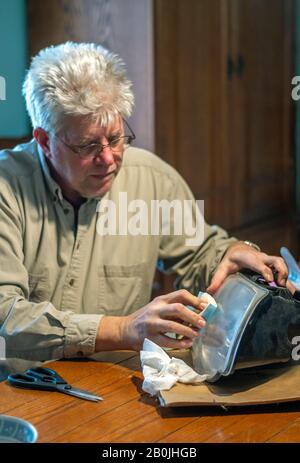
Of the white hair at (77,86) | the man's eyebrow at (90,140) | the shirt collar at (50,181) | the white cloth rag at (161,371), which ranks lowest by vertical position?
the white cloth rag at (161,371)

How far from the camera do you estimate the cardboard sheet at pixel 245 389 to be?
1.24 metres

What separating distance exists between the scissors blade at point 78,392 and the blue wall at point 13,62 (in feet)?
5.57

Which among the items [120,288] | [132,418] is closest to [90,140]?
[120,288]

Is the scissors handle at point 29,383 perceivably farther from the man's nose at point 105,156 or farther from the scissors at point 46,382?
the man's nose at point 105,156

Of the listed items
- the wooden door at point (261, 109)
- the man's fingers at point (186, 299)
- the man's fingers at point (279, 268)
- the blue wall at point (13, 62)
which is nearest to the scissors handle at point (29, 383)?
the man's fingers at point (186, 299)

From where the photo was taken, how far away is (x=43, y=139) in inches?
73.0

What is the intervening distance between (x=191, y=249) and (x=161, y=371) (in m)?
0.75

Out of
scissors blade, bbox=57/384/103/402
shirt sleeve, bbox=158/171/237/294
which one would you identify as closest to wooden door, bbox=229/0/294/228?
shirt sleeve, bbox=158/171/237/294

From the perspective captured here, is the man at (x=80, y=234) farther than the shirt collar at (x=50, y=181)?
No

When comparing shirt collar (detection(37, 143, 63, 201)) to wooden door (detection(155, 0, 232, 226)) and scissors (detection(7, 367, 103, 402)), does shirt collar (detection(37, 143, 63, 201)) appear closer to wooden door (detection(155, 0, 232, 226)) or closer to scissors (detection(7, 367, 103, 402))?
scissors (detection(7, 367, 103, 402))

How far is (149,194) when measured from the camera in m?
2.04

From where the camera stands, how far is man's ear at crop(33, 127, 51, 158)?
184cm

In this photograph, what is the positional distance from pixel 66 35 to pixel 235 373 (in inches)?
74.8
